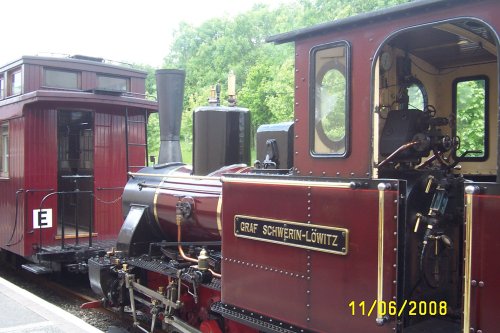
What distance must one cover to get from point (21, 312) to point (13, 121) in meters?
4.37

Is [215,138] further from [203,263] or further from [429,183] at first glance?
[429,183]

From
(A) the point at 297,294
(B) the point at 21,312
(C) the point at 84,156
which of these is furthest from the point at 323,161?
(C) the point at 84,156

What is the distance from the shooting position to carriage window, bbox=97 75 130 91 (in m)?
9.05

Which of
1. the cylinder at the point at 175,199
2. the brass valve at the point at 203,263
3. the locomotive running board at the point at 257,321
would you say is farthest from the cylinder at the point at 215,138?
the locomotive running board at the point at 257,321

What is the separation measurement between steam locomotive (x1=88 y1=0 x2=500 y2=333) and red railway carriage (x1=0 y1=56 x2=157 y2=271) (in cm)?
457

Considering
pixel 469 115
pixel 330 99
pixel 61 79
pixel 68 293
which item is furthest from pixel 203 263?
pixel 61 79

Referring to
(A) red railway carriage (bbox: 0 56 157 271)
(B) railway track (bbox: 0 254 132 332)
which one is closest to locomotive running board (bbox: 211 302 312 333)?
(B) railway track (bbox: 0 254 132 332)

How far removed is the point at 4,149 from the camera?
30.0ft

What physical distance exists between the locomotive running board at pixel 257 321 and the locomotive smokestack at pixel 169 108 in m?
3.33

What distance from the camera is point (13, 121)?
852cm

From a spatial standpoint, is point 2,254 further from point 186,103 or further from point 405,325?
point 186,103

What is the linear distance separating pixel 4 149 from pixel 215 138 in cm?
546

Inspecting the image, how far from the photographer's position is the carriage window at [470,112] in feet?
13.0

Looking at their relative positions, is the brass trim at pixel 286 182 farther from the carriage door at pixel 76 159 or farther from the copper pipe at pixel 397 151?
the carriage door at pixel 76 159
